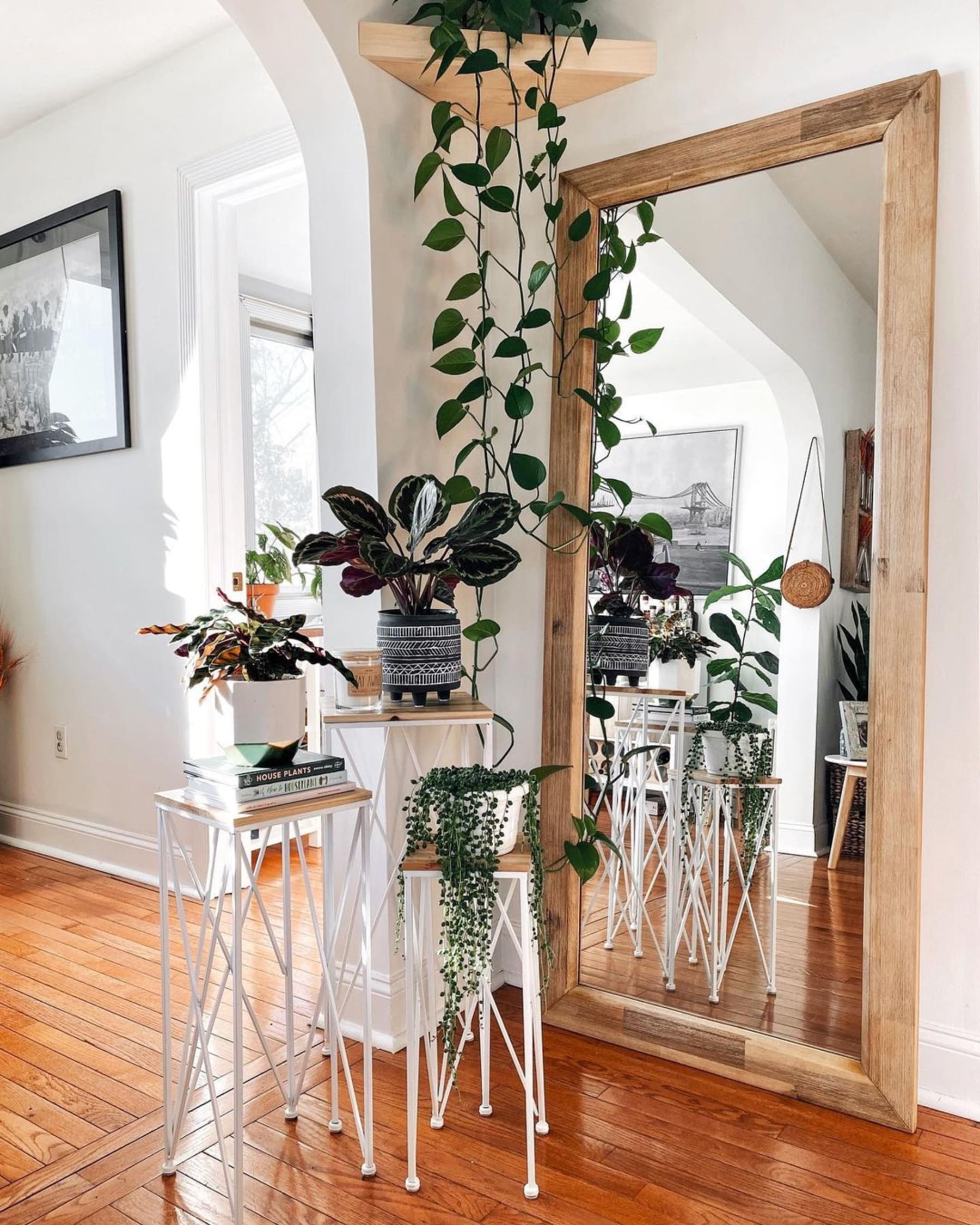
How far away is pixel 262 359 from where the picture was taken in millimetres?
4574

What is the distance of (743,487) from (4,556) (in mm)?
3093

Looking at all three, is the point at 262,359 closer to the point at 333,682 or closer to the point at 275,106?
the point at 275,106

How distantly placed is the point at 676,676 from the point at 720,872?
17.9 inches

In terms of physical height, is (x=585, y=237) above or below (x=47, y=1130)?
above

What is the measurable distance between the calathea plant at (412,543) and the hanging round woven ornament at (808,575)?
614mm

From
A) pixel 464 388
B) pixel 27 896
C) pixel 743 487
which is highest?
pixel 464 388

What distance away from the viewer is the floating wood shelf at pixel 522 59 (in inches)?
83.3

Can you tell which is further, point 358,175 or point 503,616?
point 503,616

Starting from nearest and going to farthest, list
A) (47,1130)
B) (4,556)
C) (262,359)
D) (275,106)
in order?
(47,1130) < (275,106) < (4,556) < (262,359)

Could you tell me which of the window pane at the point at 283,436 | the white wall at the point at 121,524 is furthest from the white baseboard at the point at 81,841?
the window pane at the point at 283,436

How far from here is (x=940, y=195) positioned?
6.24ft

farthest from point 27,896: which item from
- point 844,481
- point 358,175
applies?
point 844,481

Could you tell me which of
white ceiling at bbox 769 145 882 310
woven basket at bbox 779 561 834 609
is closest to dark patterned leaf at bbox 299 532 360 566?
woven basket at bbox 779 561 834 609

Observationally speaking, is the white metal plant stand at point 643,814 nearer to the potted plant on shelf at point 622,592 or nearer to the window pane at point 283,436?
the potted plant on shelf at point 622,592
